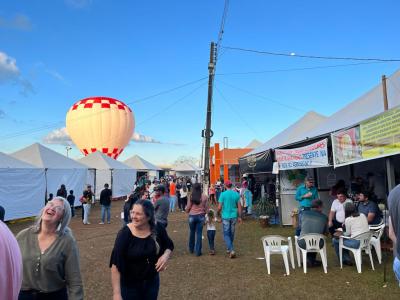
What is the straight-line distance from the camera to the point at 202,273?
20.8 ft

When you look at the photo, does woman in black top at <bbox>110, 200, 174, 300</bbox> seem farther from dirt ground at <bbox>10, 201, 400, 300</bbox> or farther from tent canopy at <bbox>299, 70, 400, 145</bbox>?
tent canopy at <bbox>299, 70, 400, 145</bbox>

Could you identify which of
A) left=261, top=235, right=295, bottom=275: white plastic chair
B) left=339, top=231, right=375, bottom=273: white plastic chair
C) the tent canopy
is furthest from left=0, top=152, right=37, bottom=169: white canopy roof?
left=339, top=231, right=375, bottom=273: white plastic chair

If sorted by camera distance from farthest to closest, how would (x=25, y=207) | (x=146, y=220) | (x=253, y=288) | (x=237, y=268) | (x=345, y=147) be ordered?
(x=25, y=207) → (x=345, y=147) → (x=237, y=268) → (x=253, y=288) → (x=146, y=220)

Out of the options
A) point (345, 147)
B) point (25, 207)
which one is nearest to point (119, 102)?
point (25, 207)

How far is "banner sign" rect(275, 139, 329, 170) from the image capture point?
9102mm

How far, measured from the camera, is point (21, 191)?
14.7m

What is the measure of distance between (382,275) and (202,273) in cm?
308

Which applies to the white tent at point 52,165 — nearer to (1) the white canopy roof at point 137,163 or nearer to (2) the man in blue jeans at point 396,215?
(1) the white canopy roof at point 137,163

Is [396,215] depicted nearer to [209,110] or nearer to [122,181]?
[209,110]

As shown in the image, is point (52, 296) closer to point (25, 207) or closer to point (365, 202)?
point (365, 202)

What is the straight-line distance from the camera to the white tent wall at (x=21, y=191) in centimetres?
1383

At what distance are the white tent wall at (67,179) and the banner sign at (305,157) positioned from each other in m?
11.6

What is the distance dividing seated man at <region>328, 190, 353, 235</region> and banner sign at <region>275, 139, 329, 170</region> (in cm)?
190

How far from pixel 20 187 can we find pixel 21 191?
7.1 inches
